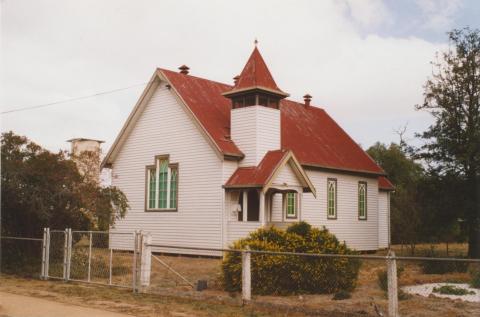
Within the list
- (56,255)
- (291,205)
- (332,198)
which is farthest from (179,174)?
(332,198)

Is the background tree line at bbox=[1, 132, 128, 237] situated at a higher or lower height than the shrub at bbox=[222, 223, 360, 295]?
higher

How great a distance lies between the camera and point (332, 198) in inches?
1217

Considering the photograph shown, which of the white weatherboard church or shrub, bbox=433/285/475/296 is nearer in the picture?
shrub, bbox=433/285/475/296

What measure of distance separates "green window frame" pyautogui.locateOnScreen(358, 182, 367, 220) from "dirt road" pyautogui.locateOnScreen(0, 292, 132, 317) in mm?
21831

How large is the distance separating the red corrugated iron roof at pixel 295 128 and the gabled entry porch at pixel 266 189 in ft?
4.11

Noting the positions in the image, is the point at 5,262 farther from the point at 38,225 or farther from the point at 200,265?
the point at 200,265

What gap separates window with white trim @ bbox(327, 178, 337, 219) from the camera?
100 ft

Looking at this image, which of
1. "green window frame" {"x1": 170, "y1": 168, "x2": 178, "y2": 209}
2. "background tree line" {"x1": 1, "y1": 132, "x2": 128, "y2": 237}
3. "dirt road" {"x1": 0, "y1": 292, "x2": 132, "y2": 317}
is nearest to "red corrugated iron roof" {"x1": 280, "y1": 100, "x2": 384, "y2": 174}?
"green window frame" {"x1": 170, "y1": 168, "x2": 178, "y2": 209}

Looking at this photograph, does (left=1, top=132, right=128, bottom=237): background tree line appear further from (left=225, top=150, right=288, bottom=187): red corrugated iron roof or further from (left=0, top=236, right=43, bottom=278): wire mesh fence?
(left=225, top=150, right=288, bottom=187): red corrugated iron roof

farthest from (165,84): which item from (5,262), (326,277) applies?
(326,277)

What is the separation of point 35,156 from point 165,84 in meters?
8.66

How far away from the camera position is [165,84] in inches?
1112

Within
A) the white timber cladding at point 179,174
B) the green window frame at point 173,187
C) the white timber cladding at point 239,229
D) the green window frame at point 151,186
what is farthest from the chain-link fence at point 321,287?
the green window frame at point 151,186

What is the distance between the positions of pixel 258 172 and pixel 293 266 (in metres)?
9.63
